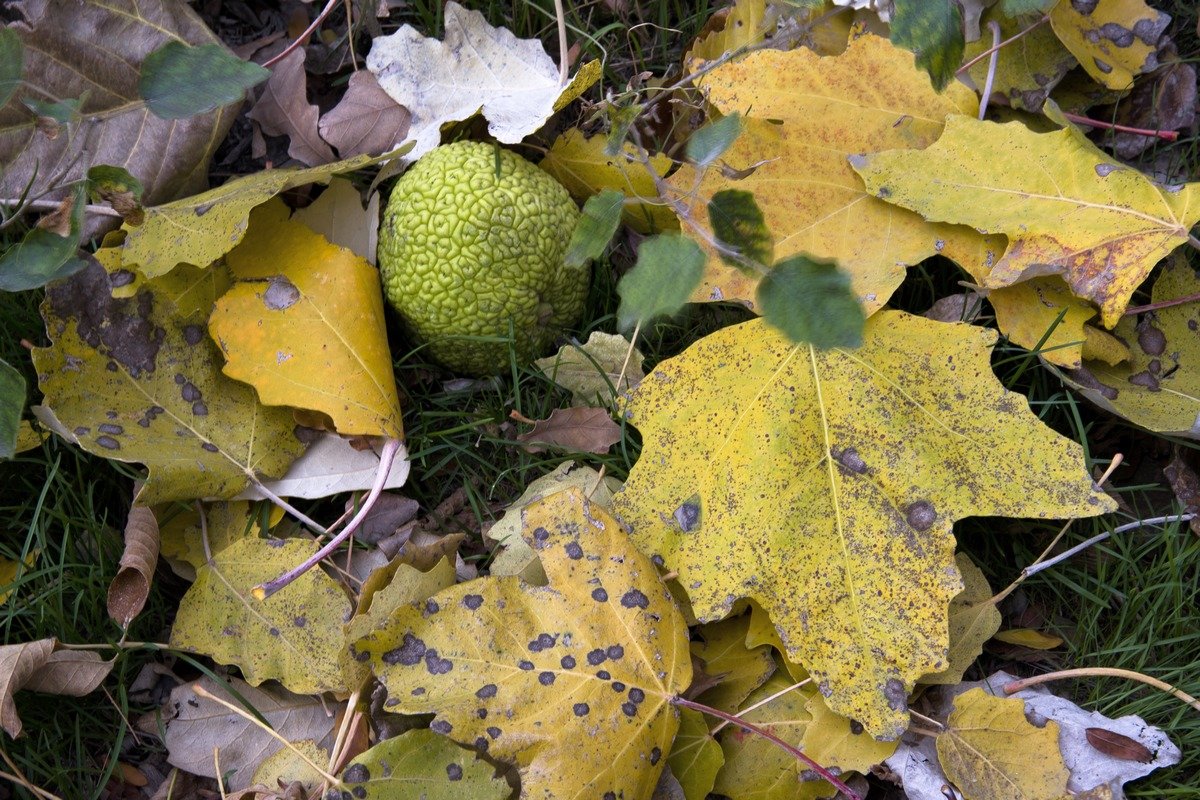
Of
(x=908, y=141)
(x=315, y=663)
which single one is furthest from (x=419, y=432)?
(x=908, y=141)

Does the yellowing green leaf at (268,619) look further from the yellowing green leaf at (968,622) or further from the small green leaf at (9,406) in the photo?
the yellowing green leaf at (968,622)

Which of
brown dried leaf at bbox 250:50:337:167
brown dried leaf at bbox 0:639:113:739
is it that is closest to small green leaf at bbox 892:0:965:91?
brown dried leaf at bbox 250:50:337:167

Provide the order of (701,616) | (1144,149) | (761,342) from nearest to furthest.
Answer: (701,616), (761,342), (1144,149)

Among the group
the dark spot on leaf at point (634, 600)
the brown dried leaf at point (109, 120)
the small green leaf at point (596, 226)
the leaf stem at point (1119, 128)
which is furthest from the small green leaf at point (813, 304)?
the brown dried leaf at point (109, 120)

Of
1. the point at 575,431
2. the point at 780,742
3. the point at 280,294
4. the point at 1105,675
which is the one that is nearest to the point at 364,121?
the point at 280,294

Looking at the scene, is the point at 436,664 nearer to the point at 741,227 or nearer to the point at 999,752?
the point at 741,227

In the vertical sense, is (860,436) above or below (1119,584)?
above

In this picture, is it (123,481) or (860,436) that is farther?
(123,481)

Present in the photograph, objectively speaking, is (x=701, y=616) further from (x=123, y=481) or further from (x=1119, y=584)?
(x=123, y=481)
